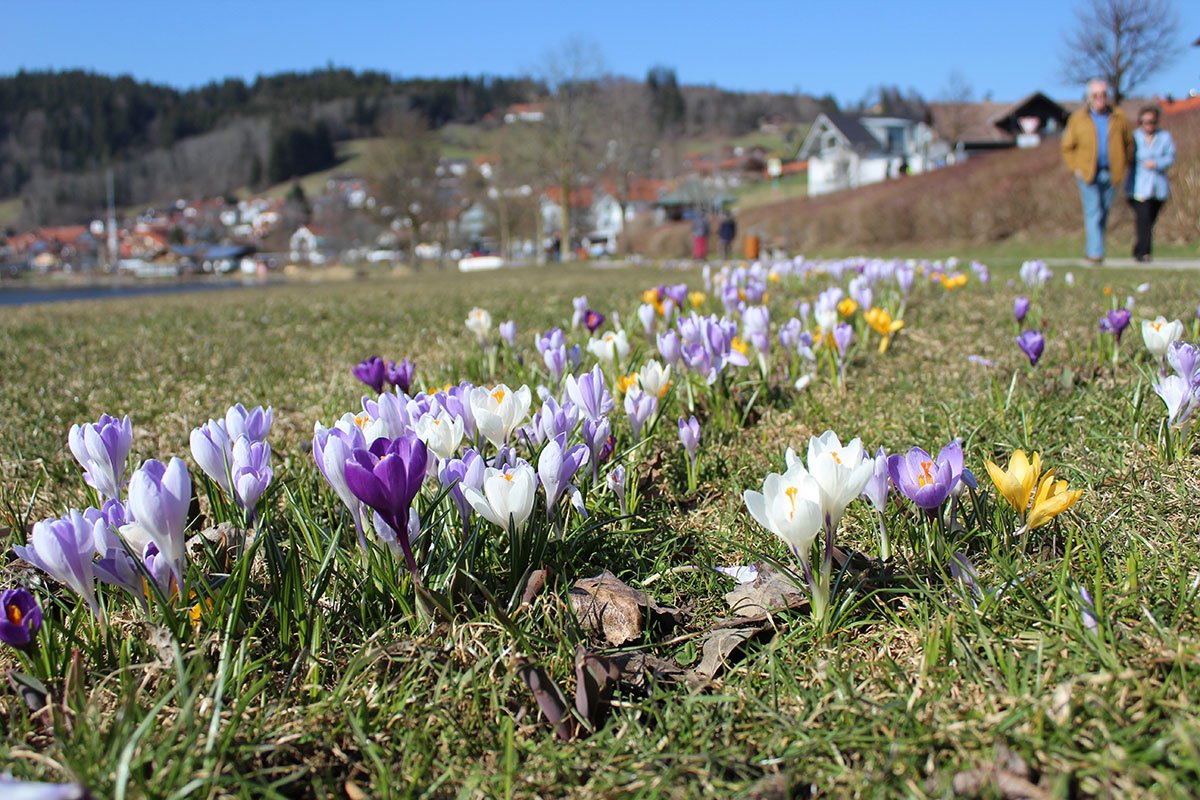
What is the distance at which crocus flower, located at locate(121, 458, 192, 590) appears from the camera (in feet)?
4.39

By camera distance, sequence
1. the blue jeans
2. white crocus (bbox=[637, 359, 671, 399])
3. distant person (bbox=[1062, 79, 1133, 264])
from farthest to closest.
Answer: the blue jeans → distant person (bbox=[1062, 79, 1133, 264]) → white crocus (bbox=[637, 359, 671, 399])

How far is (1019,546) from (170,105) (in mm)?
200032

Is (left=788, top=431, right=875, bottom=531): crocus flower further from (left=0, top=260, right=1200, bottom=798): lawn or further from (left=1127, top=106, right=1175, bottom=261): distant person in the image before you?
(left=1127, top=106, right=1175, bottom=261): distant person

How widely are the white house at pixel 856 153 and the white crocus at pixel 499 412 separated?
64.5 metres

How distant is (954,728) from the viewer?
3.76ft

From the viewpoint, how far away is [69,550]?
4.41ft

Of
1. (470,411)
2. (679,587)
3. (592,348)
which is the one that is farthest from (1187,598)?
(592,348)

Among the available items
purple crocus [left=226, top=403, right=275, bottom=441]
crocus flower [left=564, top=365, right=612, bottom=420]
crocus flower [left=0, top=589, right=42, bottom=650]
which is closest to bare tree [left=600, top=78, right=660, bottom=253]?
crocus flower [left=564, top=365, right=612, bottom=420]

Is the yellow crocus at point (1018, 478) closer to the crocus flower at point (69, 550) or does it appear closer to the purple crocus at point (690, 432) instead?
the purple crocus at point (690, 432)

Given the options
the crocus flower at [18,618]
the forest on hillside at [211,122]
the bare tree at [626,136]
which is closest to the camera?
the crocus flower at [18,618]

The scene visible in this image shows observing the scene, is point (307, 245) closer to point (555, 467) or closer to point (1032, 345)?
point (1032, 345)

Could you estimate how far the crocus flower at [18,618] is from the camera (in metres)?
1.25

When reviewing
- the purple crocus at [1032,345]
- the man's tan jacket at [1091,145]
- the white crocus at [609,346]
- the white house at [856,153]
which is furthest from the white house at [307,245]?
the purple crocus at [1032,345]

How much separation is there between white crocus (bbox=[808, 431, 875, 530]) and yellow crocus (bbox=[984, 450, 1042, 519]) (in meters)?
0.27
